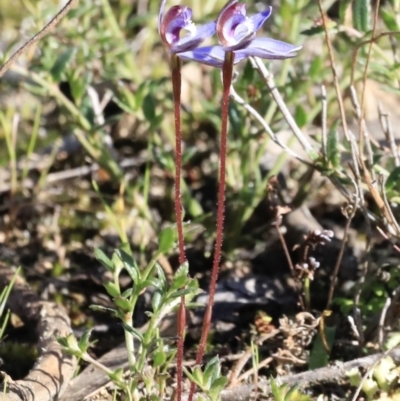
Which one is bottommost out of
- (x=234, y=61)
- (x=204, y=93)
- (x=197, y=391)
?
(x=197, y=391)

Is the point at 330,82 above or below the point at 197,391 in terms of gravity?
above

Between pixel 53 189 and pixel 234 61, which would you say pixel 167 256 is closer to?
pixel 53 189

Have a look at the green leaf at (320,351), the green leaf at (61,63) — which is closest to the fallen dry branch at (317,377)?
the green leaf at (320,351)

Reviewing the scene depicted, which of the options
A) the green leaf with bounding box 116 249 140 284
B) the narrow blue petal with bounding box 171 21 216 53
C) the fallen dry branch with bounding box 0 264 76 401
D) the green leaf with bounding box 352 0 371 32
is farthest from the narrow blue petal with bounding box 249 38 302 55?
the fallen dry branch with bounding box 0 264 76 401

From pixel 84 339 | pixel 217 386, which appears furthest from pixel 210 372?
pixel 84 339

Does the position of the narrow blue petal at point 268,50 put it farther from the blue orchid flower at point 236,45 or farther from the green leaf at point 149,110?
the green leaf at point 149,110

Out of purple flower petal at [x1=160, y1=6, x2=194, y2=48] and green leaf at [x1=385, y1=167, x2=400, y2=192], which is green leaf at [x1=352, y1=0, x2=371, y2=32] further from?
purple flower petal at [x1=160, y1=6, x2=194, y2=48]

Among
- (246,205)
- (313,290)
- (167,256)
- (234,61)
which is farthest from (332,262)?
(234,61)

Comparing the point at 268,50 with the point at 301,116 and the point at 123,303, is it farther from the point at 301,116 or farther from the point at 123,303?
the point at 301,116
